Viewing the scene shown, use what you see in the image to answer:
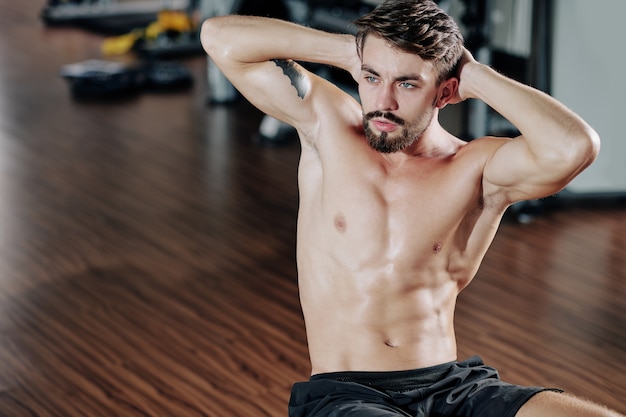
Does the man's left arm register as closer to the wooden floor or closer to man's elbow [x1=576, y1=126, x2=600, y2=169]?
man's elbow [x1=576, y1=126, x2=600, y2=169]

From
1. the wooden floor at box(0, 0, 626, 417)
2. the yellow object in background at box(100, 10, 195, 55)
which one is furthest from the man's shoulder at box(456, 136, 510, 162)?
the yellow object in background at box(100, 10, 195, 55)

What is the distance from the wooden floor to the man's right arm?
92 cm

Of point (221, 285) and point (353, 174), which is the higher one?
point (353, 174)

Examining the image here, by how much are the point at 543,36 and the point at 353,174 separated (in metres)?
2.19

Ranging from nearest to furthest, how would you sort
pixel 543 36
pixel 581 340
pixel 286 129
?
pixel 581 340 < pixel 543 36 < pixel 286 129

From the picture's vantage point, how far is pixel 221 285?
3.34m

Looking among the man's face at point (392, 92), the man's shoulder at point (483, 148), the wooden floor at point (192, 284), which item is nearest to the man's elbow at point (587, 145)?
the man's shoulder at point (483, 148)

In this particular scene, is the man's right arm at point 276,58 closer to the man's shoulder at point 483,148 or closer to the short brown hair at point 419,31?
the short brown hair at point 419,31

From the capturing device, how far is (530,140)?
174 cm

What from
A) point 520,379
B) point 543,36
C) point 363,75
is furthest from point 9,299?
point 543,36

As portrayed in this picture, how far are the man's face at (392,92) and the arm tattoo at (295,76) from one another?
222 mm

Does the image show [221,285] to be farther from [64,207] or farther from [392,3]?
[392,3]

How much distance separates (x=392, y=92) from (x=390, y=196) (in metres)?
0.24

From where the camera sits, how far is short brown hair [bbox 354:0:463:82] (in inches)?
69.9
